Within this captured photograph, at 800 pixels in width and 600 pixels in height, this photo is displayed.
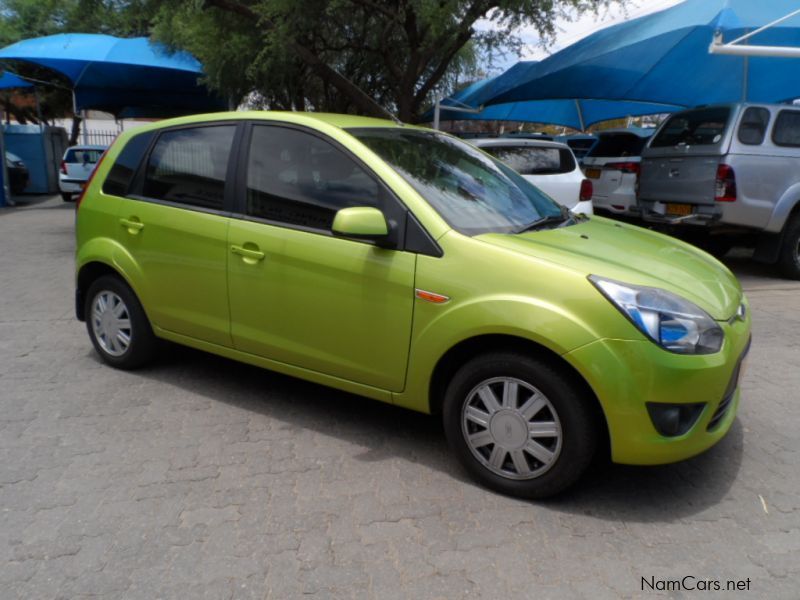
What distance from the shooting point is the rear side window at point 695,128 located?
26.8 ft

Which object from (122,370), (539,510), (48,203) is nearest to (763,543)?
(539,510)

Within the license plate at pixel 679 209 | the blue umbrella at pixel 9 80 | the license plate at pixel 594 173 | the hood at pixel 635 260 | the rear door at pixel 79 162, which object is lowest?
the rear door at pixel 79 162

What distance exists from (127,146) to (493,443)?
10.3 ft

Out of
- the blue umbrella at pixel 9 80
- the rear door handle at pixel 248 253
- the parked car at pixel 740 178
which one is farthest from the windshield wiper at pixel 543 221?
the blue umbrella at pixel 9 80

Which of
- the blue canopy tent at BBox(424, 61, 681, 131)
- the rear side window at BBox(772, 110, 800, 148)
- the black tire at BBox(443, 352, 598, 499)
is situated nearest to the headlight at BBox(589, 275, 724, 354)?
the black tire at BBox(443, 352, 598, 499)

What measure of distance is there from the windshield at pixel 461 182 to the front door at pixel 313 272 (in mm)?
239

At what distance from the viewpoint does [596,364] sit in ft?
9.37

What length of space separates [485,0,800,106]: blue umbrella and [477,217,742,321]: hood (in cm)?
743

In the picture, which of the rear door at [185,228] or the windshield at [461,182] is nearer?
the windshield at [461,182]

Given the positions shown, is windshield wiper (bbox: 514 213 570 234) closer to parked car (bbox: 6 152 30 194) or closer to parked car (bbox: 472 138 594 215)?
parked car (bbox: 472 138 594 215)

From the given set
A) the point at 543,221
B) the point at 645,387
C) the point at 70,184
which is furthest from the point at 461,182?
the point at 70,184

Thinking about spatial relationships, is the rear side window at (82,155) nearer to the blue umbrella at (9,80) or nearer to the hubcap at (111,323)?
the blue umbrella at (9,80)

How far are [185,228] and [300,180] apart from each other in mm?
827

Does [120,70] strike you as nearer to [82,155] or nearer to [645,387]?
[82,155]
